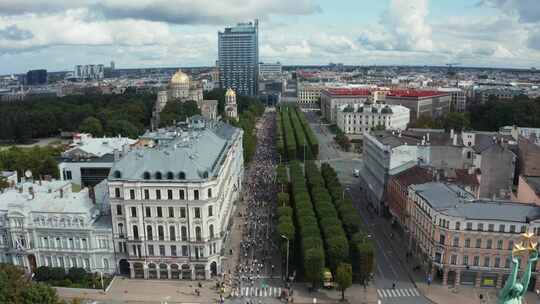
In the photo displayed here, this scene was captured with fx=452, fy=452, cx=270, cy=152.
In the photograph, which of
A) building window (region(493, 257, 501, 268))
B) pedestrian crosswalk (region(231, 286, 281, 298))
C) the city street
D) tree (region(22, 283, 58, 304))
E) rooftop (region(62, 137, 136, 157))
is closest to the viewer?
tree (region(22, 283, 58, 304))

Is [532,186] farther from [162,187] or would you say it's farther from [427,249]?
[162,187]

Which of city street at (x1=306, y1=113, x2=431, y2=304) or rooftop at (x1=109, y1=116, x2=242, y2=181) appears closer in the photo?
city street at (x1=306, y1=113, x2=431, y2=304)

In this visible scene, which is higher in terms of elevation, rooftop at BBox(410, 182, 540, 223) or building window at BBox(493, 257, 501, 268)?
rooftop at BBox(410, 182, 540, 223)

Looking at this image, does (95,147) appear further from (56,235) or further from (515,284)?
(515,284)

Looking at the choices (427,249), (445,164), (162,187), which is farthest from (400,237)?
(162,187)

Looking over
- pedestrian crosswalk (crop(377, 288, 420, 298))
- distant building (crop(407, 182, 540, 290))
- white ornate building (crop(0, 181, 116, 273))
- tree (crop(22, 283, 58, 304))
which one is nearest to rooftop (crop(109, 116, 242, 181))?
white ornate building (crop(0, 181, 116, 273))

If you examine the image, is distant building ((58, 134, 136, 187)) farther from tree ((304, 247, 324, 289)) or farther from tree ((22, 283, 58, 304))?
tree ((304, 247, 324, 289))

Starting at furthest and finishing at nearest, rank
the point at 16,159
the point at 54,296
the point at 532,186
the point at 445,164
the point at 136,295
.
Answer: the point at 16,159
the point at 445,164
the point at 532,186
the point at 136,295
the point at 54,296
